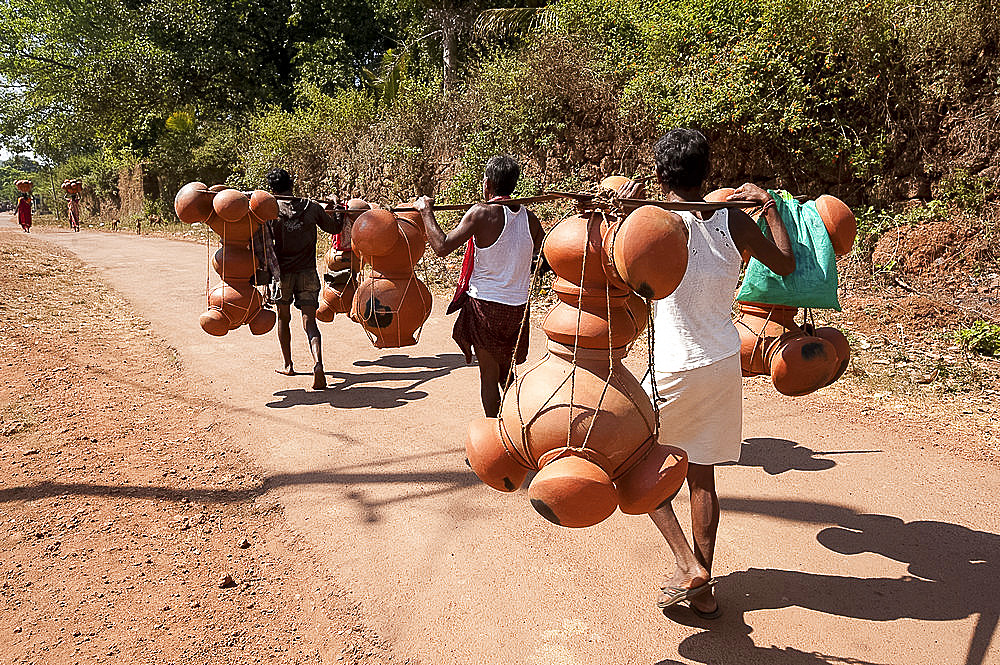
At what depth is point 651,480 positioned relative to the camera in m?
2.10

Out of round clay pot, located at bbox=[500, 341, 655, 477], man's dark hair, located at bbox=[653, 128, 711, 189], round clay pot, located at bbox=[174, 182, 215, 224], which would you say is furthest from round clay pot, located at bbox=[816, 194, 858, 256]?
round clay pot, located at bbox=[174, 182, 215, 224]

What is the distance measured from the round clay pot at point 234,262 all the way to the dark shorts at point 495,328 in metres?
1.56

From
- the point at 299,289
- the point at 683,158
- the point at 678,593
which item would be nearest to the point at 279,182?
the point at 299,289

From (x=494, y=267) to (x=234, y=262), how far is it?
1.81 meters

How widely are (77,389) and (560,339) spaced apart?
16.4ft

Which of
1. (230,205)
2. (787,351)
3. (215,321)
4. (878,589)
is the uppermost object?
(230,205)

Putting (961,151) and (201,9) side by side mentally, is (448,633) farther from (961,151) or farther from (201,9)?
(201,9)

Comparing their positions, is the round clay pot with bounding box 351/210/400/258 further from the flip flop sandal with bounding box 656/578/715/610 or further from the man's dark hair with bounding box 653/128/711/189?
the flip flop sandal with bounding box 656/578/715/610

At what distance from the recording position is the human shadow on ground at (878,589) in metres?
2.61

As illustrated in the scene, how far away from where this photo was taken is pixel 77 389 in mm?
5707

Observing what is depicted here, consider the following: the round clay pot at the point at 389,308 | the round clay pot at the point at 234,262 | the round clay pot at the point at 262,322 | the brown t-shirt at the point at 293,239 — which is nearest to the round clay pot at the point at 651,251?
the round clay pot at the point at 389,308

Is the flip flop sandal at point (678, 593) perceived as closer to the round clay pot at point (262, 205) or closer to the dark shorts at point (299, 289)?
the round clay pot at point (262, 205)

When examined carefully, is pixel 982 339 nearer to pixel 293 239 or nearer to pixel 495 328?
pixel 495 328

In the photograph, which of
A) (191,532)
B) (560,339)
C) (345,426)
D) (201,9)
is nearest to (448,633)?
(560,339)
